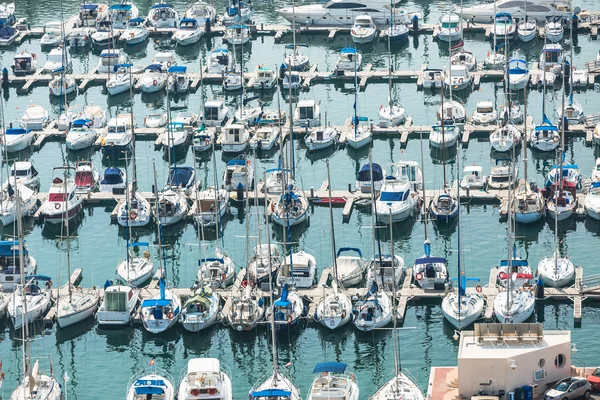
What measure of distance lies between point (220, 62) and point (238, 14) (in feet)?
49.1

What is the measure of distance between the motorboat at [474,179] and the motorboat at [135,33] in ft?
163

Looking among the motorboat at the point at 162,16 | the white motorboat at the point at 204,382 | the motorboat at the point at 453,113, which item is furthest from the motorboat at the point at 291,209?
the motorboat at the point at 162,16

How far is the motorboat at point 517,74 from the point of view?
148 meters

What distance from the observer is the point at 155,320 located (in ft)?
349

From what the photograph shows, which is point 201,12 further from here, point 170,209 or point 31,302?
point 31,302

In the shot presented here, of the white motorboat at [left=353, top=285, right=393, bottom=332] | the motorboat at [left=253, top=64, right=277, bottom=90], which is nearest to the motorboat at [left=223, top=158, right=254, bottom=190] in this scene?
the motorboat at [left=253, top=64, right=277, bottom=90]

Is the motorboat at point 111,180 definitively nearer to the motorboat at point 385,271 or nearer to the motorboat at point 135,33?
the motorboat at point 385,271

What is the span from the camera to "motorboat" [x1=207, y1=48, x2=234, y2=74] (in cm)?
15575

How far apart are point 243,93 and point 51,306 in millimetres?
44902

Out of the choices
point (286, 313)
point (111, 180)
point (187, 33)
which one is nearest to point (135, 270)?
point (286, 313)

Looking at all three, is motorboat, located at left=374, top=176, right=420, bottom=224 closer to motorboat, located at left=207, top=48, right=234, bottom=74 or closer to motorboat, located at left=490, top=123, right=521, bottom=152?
motorboat, located at left=490, top=123, right=521, bottom=152

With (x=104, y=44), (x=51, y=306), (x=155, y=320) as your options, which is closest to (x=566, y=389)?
(x=155, y=320)

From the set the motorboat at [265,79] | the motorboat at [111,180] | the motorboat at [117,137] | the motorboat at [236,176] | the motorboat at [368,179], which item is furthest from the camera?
the motorboat at [265,79]

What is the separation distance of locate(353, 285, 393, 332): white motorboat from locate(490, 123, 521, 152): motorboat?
30.2 metres
